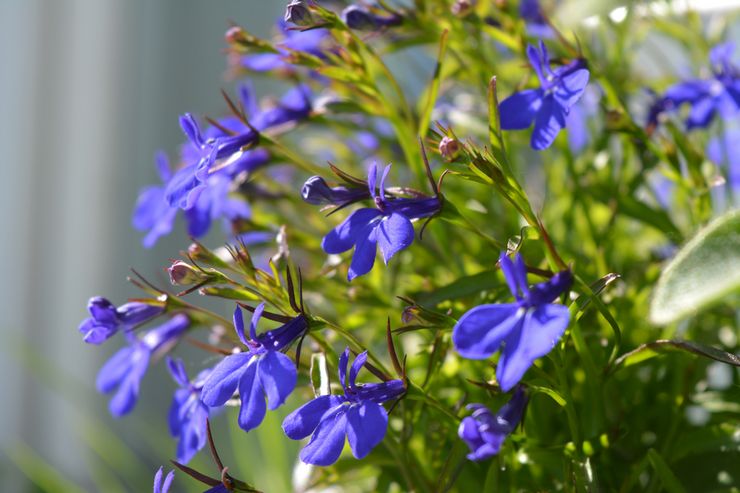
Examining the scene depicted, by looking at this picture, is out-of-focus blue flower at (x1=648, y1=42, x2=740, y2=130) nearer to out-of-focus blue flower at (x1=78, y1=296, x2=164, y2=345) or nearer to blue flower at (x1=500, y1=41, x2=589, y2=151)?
blue flower at (x1=500, y1=41, x2=589, y2=151)

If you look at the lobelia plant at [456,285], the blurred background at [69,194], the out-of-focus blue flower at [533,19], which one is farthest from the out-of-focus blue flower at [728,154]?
the blurred background at [69,194]

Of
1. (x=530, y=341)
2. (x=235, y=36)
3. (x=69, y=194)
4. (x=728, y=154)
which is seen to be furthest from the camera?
(x=69, y=194)

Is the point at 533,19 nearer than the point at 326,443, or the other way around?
the point at 326,443

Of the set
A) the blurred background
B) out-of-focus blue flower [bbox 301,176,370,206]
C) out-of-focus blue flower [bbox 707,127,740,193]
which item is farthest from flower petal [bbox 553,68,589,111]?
the blurred background

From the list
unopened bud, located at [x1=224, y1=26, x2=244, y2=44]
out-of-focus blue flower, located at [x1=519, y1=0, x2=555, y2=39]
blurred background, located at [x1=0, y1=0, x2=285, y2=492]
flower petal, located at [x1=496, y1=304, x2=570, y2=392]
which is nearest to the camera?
flower petal, located at [x1=496, y1=304, x2=570, y2=392]

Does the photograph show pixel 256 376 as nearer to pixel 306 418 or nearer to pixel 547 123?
pixel 306 418

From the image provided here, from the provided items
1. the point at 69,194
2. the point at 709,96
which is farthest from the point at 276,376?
the point at 69,194

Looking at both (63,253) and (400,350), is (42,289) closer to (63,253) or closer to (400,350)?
(63,253)
